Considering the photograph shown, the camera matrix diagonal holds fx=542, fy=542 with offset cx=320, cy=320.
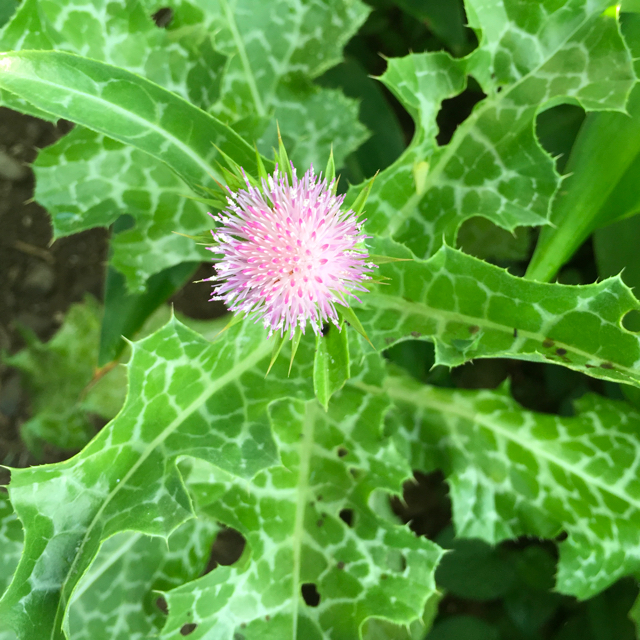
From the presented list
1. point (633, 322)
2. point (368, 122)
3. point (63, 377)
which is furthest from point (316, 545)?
point (368, 122)

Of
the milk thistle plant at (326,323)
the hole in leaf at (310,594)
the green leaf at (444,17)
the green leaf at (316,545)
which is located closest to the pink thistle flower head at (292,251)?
the milk thistle plant at (326,323)

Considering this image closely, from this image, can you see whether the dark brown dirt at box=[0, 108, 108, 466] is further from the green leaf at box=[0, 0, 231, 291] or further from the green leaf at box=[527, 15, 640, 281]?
the green leaf at box=[527, 15, 640, 281]

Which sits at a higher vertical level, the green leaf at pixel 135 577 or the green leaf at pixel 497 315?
the green leaf at pixel 497 315

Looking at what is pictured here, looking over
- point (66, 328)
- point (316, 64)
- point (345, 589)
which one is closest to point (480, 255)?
point (316, 64)

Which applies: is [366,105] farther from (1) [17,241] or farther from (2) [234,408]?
(1) [17,241]

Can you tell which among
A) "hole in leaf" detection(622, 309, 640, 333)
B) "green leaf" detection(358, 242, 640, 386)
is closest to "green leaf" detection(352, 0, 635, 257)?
"green leaf" detection(358, 242, 640, 386)

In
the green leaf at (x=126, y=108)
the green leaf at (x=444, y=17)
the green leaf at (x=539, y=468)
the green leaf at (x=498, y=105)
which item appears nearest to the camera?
the green leaf at (x=126, y=108)

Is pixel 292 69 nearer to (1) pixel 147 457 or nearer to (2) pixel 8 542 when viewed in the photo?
(1) pixel 147 457

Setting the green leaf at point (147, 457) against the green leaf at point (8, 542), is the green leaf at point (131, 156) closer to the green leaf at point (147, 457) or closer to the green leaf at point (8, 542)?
the green leaf at point (147, 457)
